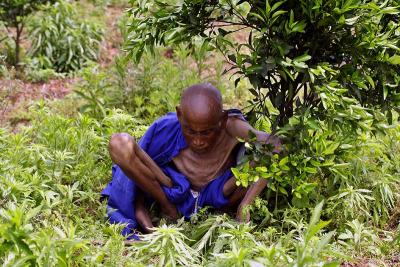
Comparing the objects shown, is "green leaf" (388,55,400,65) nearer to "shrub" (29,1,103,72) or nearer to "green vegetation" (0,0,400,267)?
"green vegetation" (0,0,400,267)

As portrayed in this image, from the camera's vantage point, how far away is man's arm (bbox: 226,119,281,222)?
4.08m

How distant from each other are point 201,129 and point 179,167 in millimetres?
569

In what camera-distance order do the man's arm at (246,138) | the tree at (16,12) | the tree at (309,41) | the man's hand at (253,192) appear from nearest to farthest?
1. the tree at (309,41)
2. the man's arm at (246,138)
3. the man's hand at (253,192)
4. the tree at (16,12)

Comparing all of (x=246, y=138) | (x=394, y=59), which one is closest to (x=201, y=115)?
(x=246, y=138)

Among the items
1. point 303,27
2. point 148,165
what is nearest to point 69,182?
point 148,165

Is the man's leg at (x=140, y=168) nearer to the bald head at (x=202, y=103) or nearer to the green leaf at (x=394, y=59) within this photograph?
the bald head at (x=202, y=103)

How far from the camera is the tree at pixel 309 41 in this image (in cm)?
363

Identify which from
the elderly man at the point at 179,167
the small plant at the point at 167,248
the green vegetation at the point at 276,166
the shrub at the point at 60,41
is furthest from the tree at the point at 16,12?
the small plant at the point at 167,248

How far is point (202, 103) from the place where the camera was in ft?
13.6

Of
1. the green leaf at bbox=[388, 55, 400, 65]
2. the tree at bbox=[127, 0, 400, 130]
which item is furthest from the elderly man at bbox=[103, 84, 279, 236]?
the green leaf at bbox=[388, 55, 400, 65]

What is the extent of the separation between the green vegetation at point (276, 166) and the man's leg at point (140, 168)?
13.1 inches

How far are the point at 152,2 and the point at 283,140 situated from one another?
1200 millimetres

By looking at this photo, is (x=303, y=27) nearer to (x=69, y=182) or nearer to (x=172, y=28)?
(x=172, y=28)

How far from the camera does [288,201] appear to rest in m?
4.34
